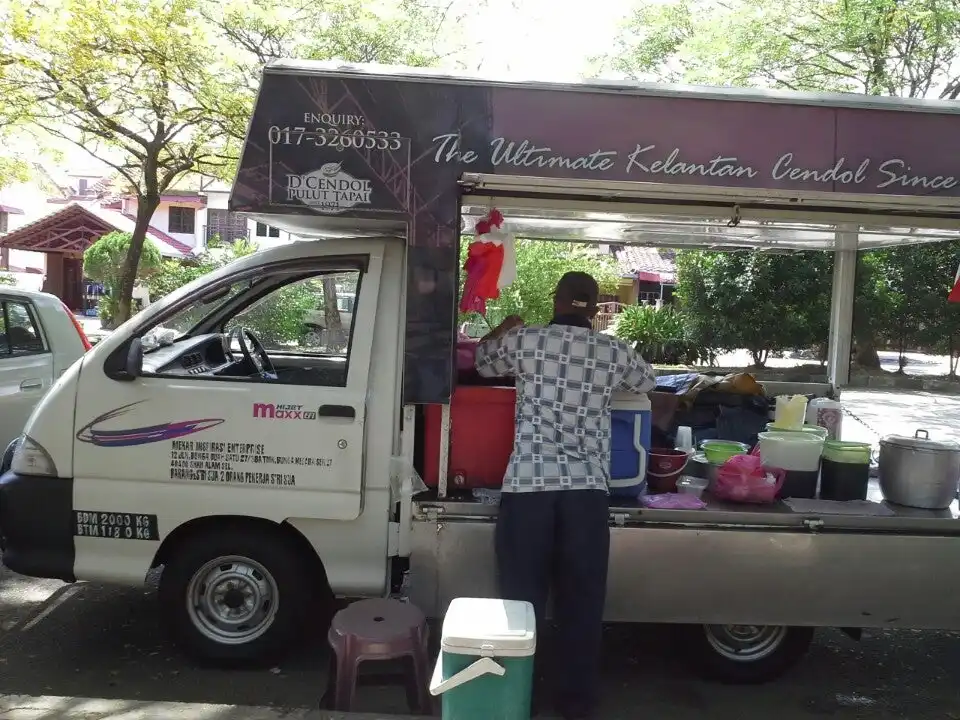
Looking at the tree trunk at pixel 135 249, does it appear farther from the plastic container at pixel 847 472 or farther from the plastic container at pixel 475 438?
the plastic container at pixel 847 472

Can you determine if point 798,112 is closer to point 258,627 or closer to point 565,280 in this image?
point 565,280

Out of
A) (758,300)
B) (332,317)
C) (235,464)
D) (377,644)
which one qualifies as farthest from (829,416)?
(758,300)

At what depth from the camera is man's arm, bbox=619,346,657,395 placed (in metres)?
3.61

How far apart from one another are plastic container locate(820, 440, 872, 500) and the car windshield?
285 centimetres

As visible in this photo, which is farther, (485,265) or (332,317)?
(332,317)

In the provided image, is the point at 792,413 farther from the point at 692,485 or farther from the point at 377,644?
the point at 377,644

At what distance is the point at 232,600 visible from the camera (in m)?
3.87

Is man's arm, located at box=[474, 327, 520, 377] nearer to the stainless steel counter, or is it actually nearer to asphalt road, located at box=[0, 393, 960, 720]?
the stainless steel counter

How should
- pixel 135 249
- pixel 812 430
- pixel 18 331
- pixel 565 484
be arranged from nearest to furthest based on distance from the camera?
pixel 565 484, pixel 812 430, pixel 18 331, pixel 135 249

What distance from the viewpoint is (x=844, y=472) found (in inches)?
160

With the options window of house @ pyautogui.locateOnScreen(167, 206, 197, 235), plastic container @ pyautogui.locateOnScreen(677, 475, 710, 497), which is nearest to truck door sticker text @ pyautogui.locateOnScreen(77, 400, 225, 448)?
plastic container @ pyautogui.locateOnScreen(677, 475, 710, 497)

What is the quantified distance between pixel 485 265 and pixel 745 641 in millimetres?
2110

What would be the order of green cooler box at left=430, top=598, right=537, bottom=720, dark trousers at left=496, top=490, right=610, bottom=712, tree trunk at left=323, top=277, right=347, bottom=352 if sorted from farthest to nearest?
tree trunk at left=323, top=277, right=347, bottom=352 → dark trousers at left=496, top=490, right=610, bottom=712 → green cooler box at left=430, top=598, right=537, bottom=720

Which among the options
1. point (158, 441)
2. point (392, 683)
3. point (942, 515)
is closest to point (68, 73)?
point (158, 441)
